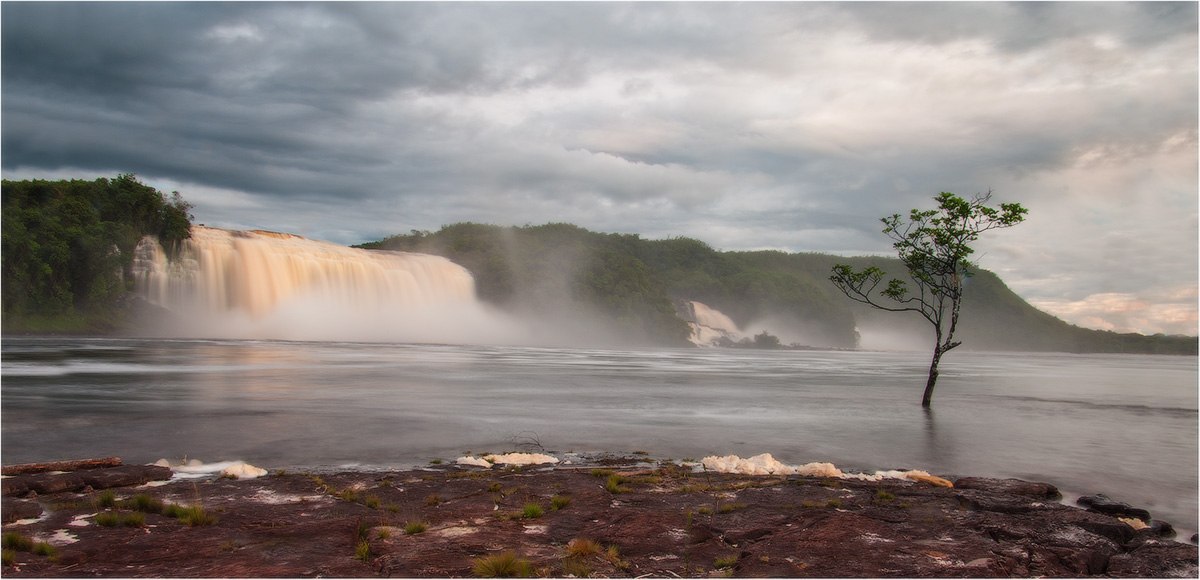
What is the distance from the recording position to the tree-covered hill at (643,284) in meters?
115

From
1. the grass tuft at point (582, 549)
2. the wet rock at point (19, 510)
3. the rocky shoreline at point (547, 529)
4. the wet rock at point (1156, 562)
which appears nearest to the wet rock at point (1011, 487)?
the rocky shoreline at point (547, 529)

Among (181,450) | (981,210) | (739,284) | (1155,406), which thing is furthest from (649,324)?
(181,450)

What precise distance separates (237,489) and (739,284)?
15761cm

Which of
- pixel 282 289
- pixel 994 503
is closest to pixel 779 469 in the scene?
pixel 994 503

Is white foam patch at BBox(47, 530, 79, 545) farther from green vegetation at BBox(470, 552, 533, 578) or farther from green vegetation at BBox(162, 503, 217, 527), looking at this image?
green vegetation at BBox(470, 552, 533, 578)

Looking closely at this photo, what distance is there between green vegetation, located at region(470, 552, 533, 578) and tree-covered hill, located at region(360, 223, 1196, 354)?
9369cm

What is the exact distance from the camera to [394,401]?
21.6 m

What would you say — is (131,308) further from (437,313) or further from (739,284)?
(739,284)

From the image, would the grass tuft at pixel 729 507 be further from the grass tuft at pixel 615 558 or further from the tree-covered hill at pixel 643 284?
the tree-covered hill at pixel 643 284

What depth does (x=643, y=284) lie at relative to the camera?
13100 cm

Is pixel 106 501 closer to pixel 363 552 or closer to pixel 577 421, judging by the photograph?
pixel 363 552

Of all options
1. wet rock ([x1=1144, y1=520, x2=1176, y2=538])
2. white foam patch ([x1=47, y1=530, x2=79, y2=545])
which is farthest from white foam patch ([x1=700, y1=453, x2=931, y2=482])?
white foam patch ([x1=47, y1=530, x2=79, y2=545])

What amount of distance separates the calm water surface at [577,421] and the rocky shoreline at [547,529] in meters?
2.66

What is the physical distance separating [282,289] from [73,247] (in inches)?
645
